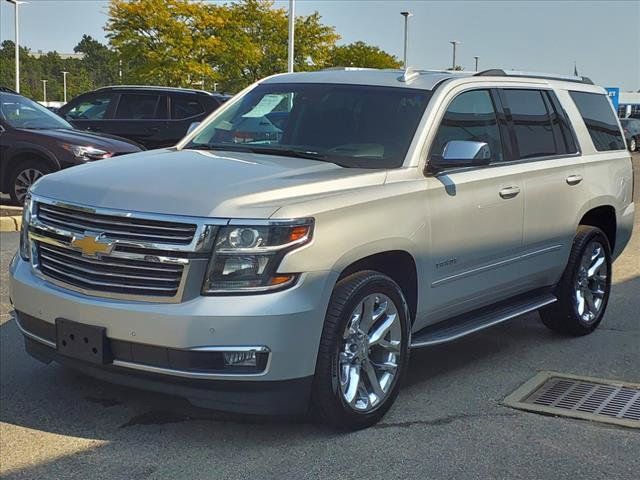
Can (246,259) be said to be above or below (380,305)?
above

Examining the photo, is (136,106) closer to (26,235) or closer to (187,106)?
(187,106)

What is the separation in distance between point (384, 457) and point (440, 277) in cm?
121

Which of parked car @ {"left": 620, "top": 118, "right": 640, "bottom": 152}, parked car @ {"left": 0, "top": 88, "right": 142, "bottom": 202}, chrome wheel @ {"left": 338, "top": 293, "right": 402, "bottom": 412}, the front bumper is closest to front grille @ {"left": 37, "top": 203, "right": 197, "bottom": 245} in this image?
the front bumper

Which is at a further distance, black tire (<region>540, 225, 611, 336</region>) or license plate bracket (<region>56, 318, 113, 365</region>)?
black tire (<region>540, 225, 611, 336</region>)

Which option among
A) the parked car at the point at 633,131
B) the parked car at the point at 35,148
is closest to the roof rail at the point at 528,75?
the parked car at the point at 35,148

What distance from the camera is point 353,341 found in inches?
165

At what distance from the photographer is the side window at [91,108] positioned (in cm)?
1523

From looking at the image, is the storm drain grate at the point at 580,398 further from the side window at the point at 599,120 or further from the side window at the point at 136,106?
the side window at the point at 136,106

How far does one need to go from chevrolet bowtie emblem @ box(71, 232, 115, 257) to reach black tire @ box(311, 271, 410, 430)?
1.06 m

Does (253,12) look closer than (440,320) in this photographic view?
No

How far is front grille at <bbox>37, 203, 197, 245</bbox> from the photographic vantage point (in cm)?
374

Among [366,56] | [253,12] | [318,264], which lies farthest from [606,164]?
[366,56]

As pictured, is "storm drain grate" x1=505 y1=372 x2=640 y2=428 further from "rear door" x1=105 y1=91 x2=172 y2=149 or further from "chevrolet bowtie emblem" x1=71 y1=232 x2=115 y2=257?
"rear door" x1=105 y1=91 x2=172 y2=149

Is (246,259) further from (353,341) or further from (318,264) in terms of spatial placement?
(353,341)
